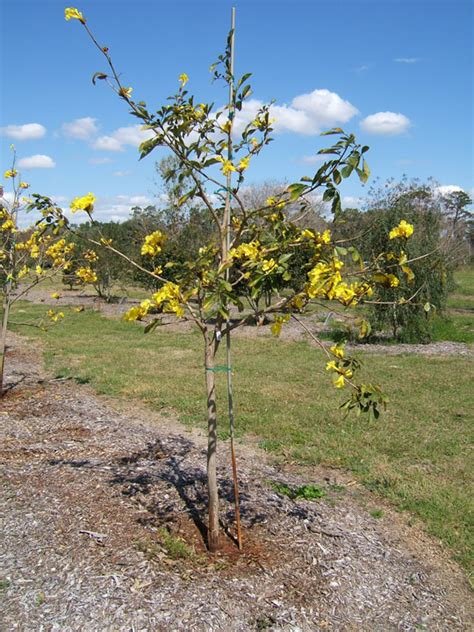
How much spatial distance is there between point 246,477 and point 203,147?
8.30 feet

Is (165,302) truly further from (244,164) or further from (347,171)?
(347,171)

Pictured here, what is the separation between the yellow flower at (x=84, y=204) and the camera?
8.25ft

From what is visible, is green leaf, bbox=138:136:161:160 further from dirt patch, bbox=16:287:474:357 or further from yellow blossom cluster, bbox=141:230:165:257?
dirt patch, bbox=16:287:474:357

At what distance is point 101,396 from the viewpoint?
6.71 meters

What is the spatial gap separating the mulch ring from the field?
0.50 m

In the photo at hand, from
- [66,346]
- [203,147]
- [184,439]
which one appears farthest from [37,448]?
[66,346]

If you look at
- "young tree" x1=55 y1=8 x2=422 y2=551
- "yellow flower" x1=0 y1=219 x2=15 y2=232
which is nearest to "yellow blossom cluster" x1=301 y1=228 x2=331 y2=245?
"young tree" x1=55 y1=8 x2=422 y2=551

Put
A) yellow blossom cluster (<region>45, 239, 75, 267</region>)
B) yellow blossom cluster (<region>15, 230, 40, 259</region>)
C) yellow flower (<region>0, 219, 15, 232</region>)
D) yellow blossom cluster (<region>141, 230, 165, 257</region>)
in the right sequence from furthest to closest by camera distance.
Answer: yellow blossom cluster (<region>45, 239, 75, 267</region>) → yellow blossom cluster (<region>15, 230, 40, 259</region>) → yellow flower (<region>0, 219, 15, 232</region>) → yellow blossom cluster (<region>141, 230, 165, 257</region>)

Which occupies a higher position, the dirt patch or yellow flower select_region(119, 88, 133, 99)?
yellow flower select_region(119, 88, 133, 99)

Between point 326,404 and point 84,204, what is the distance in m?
4.52

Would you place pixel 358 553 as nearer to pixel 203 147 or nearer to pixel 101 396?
pixel 203 147

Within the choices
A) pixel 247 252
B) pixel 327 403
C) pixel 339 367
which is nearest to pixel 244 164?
pixel 247 252

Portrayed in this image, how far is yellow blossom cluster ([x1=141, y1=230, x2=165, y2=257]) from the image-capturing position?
271 cm

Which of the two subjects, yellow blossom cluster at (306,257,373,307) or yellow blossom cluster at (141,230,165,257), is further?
yellow blossom cluster at (141,230,165,257)
